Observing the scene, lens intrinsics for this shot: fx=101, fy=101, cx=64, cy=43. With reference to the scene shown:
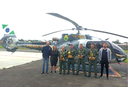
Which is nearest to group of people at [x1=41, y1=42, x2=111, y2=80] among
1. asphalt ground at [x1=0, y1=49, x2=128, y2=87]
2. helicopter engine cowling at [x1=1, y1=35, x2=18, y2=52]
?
asphalt ground at [x1=0, y1=49, x2=128, y2=87]

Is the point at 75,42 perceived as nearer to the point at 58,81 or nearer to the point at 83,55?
the point at 83,55

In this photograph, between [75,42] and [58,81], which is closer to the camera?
[58,81]

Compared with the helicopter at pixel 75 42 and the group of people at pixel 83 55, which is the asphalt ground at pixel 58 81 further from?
the helicopter at pixel 75 42

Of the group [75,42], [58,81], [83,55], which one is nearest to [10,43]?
[75,42]

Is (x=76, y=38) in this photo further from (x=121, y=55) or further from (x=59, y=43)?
(x=121, y=55)

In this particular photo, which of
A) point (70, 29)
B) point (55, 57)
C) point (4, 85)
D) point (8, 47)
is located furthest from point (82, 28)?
point (8, 47)

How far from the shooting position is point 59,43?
8500mm

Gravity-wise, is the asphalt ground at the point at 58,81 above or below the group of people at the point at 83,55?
below

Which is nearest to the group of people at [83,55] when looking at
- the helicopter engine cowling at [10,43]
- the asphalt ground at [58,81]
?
the asphalt ground at [58,81]

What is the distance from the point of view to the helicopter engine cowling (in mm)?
10906

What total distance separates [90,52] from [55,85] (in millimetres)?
2587

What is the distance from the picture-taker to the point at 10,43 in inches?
435

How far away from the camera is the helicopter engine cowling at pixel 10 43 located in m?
10.9

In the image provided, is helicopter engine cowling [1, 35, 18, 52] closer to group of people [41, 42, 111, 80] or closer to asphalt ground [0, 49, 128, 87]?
asphalt ground [0, 49, 128, 87]
